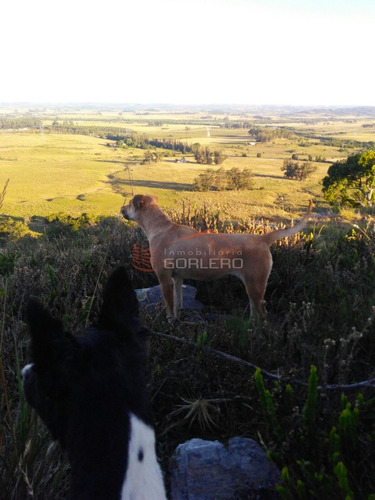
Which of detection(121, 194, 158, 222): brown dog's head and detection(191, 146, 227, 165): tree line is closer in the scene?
detection(121, 194, 158, 222): brown dog's head

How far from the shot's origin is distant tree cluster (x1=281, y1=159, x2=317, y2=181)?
2395 inches

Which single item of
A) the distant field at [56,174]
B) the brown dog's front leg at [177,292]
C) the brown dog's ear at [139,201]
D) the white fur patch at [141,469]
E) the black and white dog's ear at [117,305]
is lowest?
the distant field at [56,174]

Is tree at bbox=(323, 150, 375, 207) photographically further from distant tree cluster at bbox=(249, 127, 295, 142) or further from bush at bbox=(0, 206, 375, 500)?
distant tree cluster at bbox=(249, 127, 295, 142)

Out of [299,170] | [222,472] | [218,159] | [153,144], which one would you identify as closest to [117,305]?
[222,472]

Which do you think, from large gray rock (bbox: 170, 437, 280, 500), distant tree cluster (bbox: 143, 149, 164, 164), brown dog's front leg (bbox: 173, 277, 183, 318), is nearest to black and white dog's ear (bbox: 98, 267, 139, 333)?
large gray rock (bbox: 170, 437, 280, 500)

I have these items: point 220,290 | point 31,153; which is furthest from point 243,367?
point 31,153

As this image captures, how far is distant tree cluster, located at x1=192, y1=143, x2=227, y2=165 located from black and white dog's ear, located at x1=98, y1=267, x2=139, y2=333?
7315 centimetres

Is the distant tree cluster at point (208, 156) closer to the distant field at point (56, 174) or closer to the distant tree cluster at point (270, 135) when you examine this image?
the distant field at point (56, 174)

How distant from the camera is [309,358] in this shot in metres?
2.43

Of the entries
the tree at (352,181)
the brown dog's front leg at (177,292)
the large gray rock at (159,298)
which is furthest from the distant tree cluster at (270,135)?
the brown dog's front leg at (177,292)

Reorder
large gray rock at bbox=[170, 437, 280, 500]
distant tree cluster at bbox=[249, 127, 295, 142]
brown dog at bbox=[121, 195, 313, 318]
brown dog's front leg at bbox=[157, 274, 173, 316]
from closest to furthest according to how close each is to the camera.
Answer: large gray rock at bbox=[170, 437, 280, 500] → brown dog at bbox=[121, 195, 313, 318] → brown dog's front leg at bbox=[157, 274, 173, 316] → distant tree cluster at bbox=[249, 127, 295, 142]

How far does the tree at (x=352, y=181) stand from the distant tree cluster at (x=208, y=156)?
3842 cm

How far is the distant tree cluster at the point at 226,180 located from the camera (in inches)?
2002

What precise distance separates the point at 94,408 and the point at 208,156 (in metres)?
77.6
